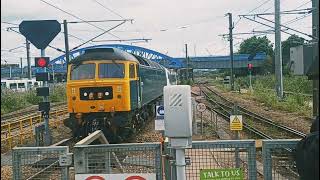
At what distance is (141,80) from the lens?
1777 cm

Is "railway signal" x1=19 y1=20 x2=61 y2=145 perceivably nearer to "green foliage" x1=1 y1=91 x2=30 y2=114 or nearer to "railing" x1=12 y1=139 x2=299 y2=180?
"railing" x1=12 y1=139 x2=299 y2=180

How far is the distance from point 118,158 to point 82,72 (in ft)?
34.4

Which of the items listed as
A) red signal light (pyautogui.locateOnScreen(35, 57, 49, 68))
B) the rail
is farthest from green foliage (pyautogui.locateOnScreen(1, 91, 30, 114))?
red signal light (pyautogui.locateOnScreen(35, 57, 49, 68))

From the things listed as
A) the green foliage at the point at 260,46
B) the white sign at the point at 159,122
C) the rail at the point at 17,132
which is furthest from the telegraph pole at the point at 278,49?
the green foliage at the point at 260,46

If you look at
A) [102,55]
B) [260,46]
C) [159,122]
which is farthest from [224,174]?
[260,46]

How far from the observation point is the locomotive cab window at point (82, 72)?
1536 cm

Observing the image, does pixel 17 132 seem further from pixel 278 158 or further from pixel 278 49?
pixel 278 49

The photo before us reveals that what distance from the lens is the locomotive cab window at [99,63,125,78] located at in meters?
15.3

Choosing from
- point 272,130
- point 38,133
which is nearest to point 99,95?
point 38,133

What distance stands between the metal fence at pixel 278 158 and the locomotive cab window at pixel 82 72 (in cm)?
1081

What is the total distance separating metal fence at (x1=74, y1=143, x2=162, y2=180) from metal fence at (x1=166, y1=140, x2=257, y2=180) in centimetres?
18

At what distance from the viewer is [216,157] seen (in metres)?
5.53

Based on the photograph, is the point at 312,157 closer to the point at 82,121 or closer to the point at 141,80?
the point at 82,121

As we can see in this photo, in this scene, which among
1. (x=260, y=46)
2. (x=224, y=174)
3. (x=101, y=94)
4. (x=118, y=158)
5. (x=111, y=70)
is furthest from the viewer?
(x=260, y=46)
